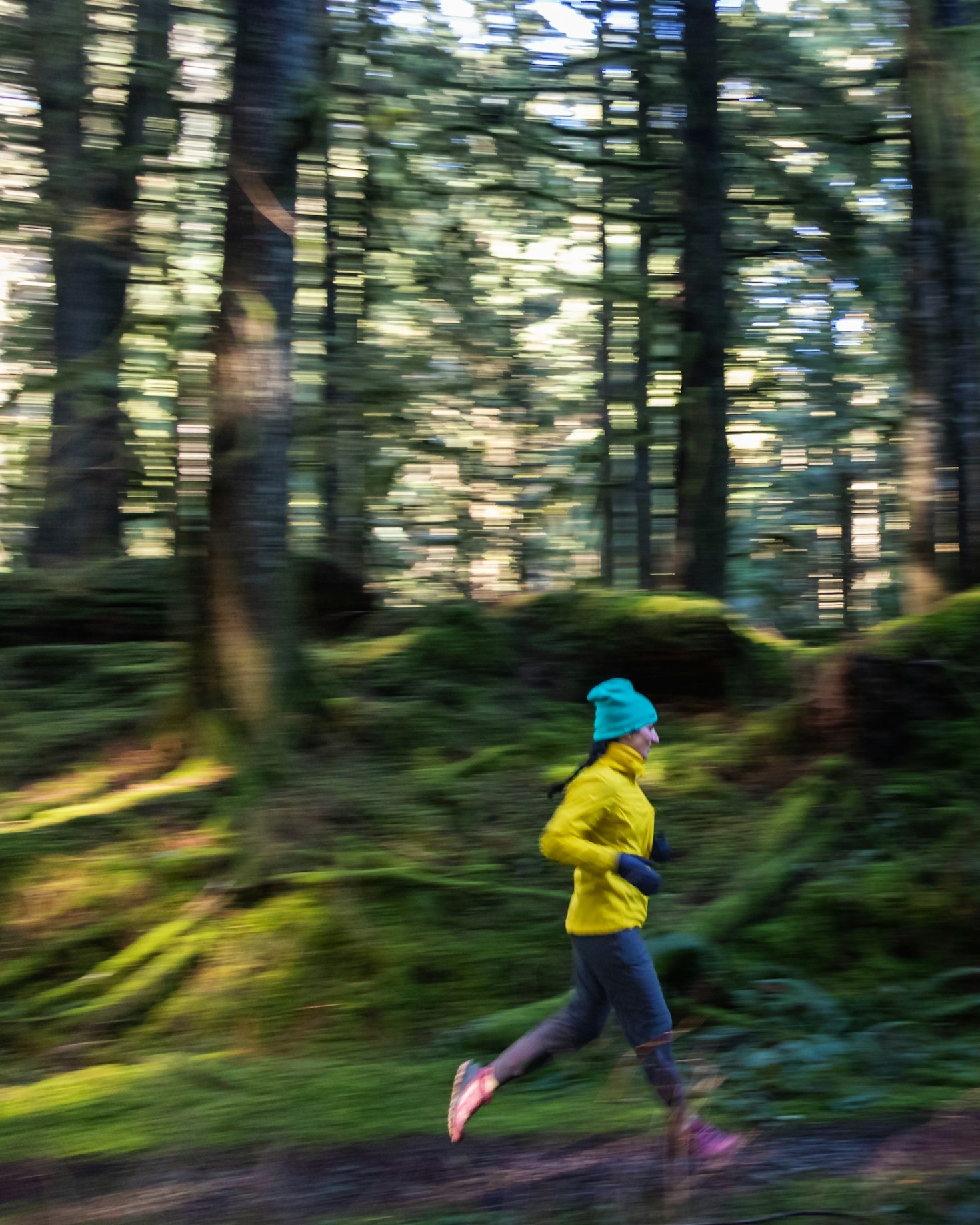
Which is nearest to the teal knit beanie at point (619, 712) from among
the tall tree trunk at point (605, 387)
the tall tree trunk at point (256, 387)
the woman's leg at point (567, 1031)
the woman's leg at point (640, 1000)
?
the woman's leg at point (640, 1000)

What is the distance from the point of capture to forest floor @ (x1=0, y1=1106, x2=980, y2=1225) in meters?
4.34

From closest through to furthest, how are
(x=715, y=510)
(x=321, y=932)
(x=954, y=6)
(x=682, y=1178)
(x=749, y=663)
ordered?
(x=682, y=1178) < (x=321, y=932) < (x=954, y=6) < (x=749, y=663) < (x=715, y=510)

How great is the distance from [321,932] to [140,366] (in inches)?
190

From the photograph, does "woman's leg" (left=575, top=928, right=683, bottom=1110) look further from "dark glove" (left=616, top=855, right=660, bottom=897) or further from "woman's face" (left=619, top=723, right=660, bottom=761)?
"woman's face" (left=619, top=723, right=660, bottom=761)

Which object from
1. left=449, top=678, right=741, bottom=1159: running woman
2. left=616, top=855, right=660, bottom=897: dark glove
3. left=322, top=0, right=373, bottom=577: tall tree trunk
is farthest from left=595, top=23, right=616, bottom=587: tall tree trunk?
left=616, top=855, right=660, bottom=897: dark glove

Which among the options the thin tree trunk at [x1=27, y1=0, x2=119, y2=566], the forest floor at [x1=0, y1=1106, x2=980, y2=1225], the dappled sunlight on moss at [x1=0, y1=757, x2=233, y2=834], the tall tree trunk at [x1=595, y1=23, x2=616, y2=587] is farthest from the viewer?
the tall tree trunk at [x1=595, y1=23, x2=616, y2=587]

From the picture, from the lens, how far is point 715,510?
11859 mm

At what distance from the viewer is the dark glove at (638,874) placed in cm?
459

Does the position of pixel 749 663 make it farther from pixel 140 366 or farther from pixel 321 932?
pixel 140 366

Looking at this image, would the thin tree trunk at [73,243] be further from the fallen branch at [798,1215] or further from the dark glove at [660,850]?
the fallen branch at [798,1215]

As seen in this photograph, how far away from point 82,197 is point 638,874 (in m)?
7.22

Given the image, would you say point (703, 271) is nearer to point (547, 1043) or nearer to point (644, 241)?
point (644, 241)

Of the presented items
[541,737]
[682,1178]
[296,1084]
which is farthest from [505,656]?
[682,1178]

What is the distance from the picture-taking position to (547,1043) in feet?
16.3
